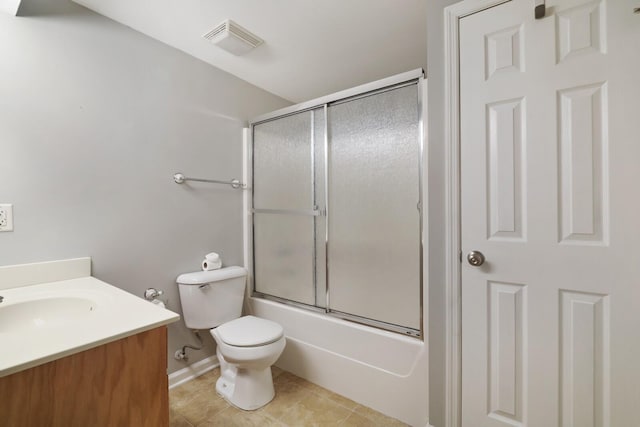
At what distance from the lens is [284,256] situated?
211 cm

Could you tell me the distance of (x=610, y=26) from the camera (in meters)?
0.98

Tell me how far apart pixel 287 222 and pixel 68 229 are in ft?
3.96

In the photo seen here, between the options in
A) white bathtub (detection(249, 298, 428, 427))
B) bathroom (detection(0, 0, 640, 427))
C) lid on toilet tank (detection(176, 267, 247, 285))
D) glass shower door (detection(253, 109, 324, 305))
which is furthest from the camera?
glass shower door (detection(253, 109, 324, 305))

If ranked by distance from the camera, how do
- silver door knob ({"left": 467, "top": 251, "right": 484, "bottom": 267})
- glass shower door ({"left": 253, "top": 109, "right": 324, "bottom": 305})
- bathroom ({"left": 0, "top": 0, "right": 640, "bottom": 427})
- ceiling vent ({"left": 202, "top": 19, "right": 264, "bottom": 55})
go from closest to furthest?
silver door knob ({"left": 467, "top": 251, "right": 484, "bottom": 267}), bathroom ({"left": 0, "top": 0, "right": 640, "bottom": 427}), ceiling vent ({"left": 202, "top": 19, "right": 264, "bottom": 55}), glass shower door ({"left": 253, "top": 109, "right": 324, "bottom": 305})

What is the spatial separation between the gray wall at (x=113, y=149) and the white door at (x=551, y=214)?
1.63m

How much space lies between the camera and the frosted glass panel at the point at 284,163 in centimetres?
198

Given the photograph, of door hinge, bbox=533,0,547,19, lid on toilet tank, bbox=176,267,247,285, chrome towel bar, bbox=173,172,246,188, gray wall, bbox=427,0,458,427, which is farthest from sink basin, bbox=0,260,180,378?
door hinge, bbox=533,0,547,19

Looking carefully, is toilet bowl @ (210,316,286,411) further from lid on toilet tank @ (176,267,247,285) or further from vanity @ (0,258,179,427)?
vanity @ (0,258,179,427)

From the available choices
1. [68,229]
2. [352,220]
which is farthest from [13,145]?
[352,220]

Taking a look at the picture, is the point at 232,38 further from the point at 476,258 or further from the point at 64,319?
the point at 476,258

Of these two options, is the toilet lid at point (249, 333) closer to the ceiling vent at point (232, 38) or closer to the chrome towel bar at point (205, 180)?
the chrome towel bar at point (205, 180)

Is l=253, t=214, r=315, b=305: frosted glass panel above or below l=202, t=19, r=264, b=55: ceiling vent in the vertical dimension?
below

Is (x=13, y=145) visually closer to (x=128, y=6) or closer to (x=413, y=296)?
(x=128, y=6)

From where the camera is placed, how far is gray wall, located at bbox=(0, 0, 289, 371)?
1.33 metres
